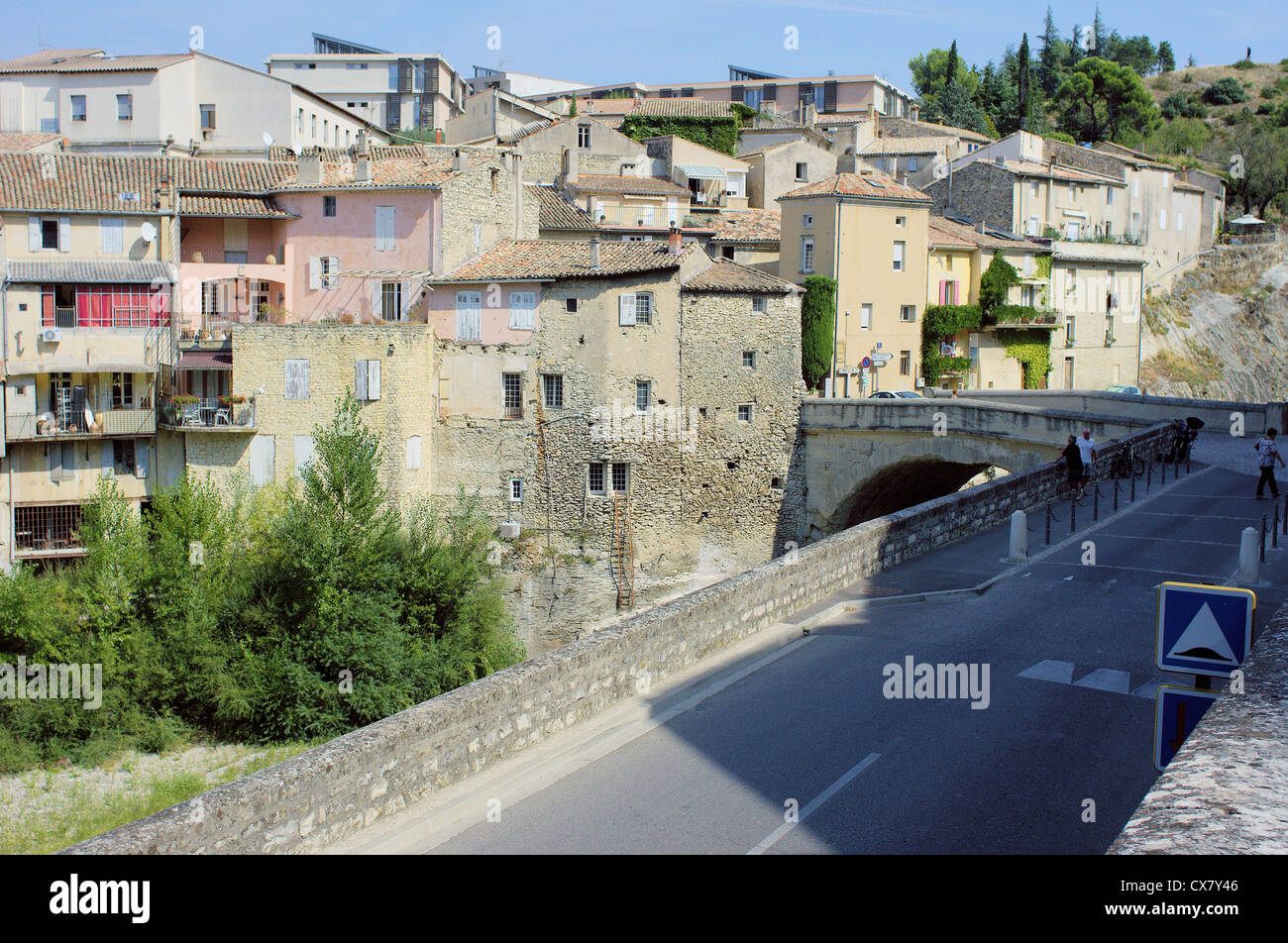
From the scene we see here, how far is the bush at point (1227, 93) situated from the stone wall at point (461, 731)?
11730 cm

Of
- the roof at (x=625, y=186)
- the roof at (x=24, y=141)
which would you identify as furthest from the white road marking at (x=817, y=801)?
the roof at (x=24, y=141)

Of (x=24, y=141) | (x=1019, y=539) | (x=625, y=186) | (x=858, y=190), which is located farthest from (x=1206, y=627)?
(x=24, y=141)

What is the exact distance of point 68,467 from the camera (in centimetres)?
4000

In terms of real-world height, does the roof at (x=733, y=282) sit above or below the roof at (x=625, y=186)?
below

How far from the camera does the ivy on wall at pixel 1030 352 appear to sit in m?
53.5

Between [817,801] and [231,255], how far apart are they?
39805mm

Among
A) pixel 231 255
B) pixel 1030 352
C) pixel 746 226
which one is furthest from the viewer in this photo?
pixel 1030 352

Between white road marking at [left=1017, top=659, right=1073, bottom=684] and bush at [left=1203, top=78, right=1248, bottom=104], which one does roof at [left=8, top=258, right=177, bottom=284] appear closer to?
white road marking at [left=1017, top=659, right=1073, bottom=684]

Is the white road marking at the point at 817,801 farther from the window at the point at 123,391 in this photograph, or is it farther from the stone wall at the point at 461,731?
the window at the point at 123,391

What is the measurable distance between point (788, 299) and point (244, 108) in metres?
29.9

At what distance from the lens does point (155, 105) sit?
179ft

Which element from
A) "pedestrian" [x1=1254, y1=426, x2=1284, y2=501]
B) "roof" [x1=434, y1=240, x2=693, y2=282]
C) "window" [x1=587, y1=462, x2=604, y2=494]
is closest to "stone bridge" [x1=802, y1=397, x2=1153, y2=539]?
"window" [x1=587, y1=462, x2=604, y2=494]

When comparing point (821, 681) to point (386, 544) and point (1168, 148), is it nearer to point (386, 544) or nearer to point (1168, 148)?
point (386, 544)

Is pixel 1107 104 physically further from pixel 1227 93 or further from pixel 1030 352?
pixel 1030 352
